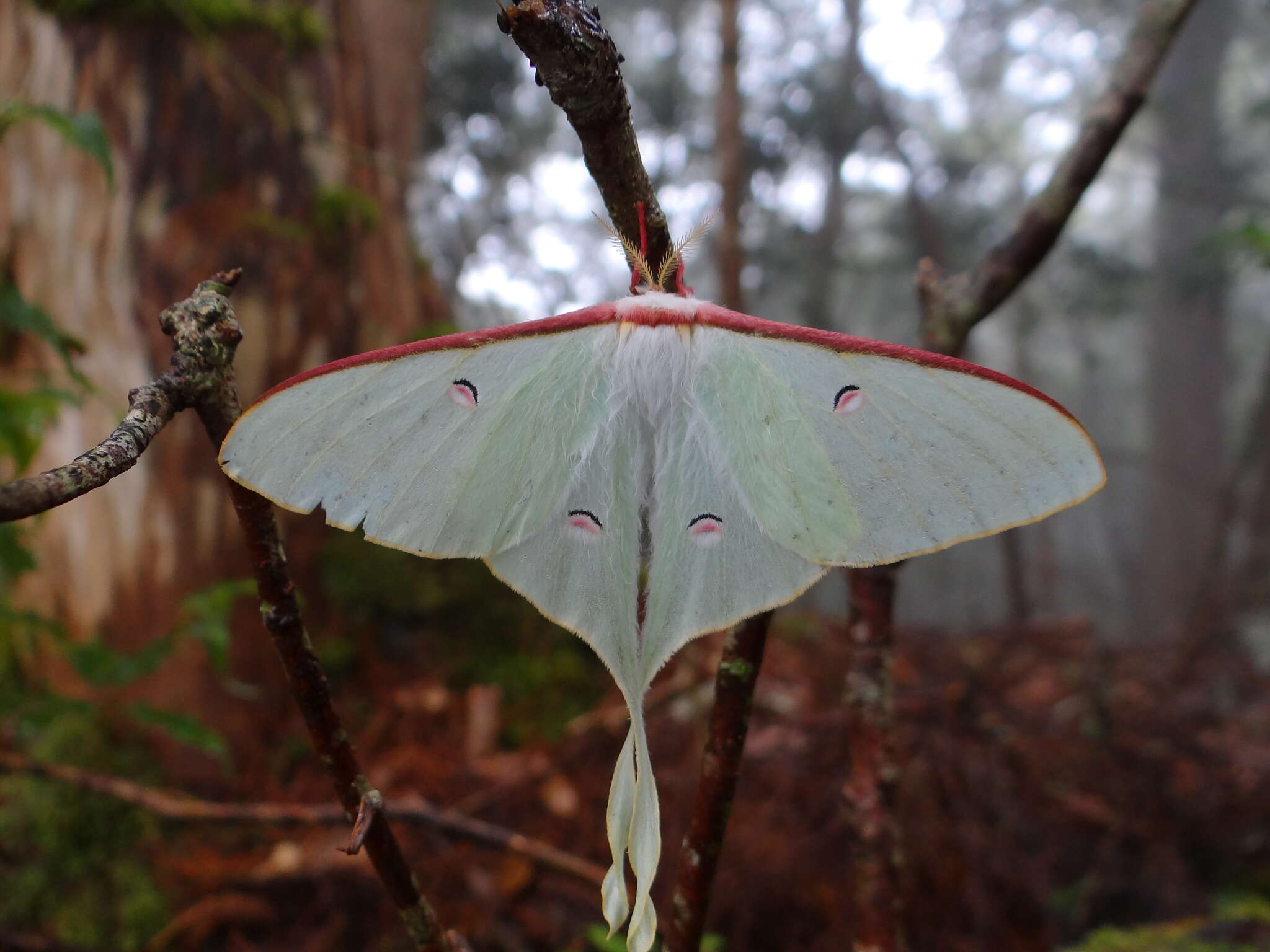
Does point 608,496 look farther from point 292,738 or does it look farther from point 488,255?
point 488,255

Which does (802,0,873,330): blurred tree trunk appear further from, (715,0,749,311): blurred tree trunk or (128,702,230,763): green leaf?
(128,702,230,763): green leaf

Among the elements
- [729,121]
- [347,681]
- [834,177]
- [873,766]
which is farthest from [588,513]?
[834,177]

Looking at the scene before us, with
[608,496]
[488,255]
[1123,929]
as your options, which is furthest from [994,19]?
[608,496]

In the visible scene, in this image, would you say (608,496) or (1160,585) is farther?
(1160,585)

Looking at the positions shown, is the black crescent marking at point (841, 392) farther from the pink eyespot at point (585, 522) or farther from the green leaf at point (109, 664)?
the green leaf at point (109, 664)

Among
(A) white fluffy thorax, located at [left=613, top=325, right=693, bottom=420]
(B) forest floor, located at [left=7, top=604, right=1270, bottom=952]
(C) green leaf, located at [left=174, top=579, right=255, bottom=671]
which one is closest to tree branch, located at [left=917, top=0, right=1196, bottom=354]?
(A) white fluffy thorax, located at [left=613, top=325, right=693, bottom=420]

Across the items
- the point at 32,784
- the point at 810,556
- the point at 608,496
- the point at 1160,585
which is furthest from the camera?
the point at 1160,585
